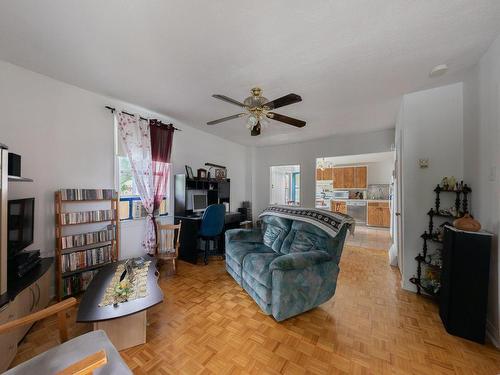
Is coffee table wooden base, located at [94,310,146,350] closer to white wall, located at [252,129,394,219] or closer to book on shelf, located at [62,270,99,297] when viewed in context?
book on shelf, located at [62,270,99,297]

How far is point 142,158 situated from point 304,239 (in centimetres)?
265

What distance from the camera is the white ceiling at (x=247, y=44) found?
4.48 ft

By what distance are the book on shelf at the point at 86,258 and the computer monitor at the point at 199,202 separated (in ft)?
4.93

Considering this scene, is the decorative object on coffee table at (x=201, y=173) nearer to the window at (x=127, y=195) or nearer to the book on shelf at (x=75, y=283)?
the window at (x=127, y=195)

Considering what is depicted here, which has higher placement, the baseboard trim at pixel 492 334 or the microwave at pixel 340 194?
the microwave at pixel 340 194

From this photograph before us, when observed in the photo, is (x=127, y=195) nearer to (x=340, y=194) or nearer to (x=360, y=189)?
(x=340, y=194)

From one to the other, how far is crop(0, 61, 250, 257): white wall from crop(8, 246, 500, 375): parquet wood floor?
1.22 meters

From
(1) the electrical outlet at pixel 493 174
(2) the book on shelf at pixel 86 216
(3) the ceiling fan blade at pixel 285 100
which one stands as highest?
(3) the ceiling fan blade at pixel 285 100

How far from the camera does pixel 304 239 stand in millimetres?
2373

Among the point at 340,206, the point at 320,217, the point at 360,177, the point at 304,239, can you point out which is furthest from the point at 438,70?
the point at 340,206

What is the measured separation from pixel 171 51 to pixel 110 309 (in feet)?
7.14

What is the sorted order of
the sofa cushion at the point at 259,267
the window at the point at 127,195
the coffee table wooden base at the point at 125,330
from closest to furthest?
the coffee table wooden base at the point at 125,330
the sofa cushion at the point at 259,267
the window at the point at 127,195

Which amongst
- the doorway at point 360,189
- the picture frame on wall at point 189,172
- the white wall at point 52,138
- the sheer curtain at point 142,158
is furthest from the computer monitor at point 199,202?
the doorway at point 360,189

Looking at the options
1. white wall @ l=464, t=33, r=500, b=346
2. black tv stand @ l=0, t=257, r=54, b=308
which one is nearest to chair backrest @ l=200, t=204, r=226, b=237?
black tv stand @ l=0, t=257, r=54, b=308
